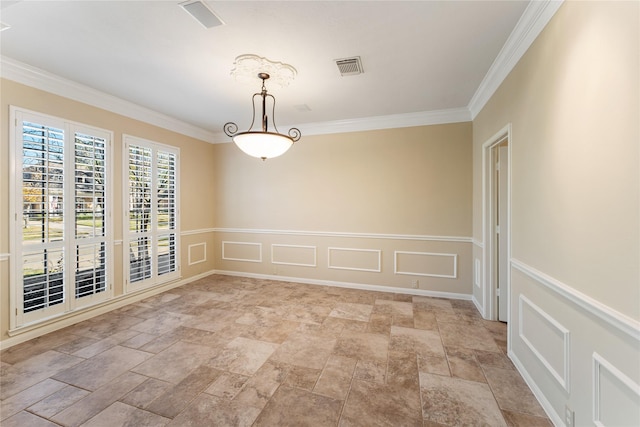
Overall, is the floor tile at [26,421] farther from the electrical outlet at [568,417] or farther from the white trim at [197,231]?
the electrical outlet at [568,417]

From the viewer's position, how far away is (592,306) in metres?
1.36

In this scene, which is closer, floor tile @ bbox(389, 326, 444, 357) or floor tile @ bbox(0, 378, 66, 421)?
floor tile @ bbox(0, 378, 66, 421)

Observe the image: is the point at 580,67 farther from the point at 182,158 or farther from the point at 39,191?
the point at 182,158

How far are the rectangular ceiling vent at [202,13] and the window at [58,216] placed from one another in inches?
94.3

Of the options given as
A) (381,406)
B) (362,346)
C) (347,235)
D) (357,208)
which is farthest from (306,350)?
(357,208)

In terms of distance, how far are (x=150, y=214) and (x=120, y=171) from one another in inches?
30.7

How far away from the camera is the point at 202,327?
315cm

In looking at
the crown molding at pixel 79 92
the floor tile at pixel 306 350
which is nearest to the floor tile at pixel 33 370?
the floor tile at pixel 306 350

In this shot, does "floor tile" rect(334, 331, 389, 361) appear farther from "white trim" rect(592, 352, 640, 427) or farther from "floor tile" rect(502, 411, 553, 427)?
"white trim" rect(592, 352, 640, 427)

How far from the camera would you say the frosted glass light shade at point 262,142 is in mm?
2524

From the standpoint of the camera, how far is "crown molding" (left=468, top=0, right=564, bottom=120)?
5.82ft

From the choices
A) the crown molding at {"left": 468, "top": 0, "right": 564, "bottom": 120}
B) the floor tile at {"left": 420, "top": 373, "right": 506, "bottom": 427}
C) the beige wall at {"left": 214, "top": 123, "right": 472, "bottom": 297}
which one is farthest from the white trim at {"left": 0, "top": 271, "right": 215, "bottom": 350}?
the crown molding at {"left": 468, "top": 0, "right": 564, "bottom": 120}

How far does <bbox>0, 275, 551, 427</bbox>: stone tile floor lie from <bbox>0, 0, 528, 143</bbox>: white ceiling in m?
2.59

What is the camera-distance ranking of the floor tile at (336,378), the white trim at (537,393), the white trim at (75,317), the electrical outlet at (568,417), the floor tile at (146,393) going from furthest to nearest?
the white trim at (75,317)
the floor tile at (336,378)
the floor tile at (146,393)
the white trim at (537,393)
the electrical outlet at (568,417)
